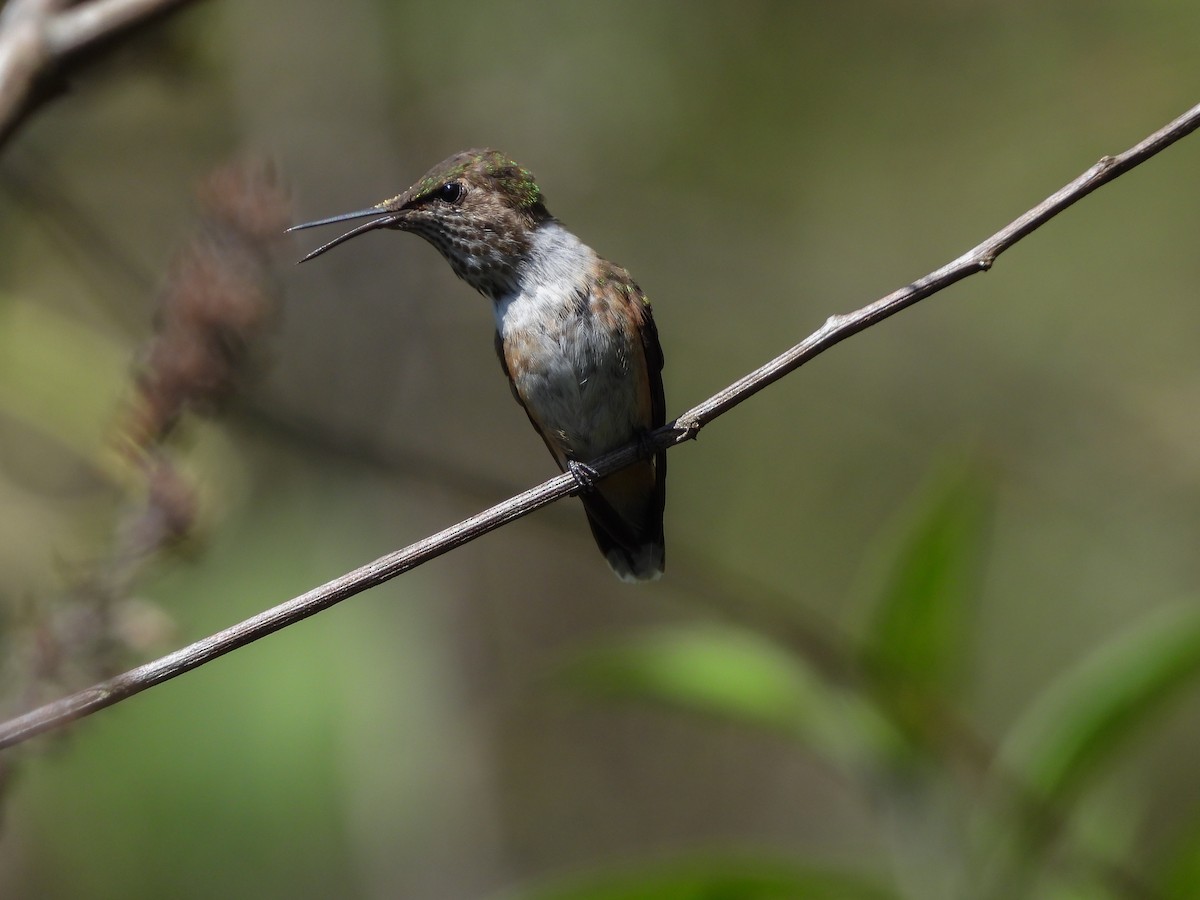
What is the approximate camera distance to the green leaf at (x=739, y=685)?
2.51 meters

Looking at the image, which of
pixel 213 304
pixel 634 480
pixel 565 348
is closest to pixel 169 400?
pixel 213 304

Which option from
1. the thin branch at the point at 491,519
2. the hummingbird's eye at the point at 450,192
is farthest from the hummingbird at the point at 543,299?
the thin branch at the point at 491,519

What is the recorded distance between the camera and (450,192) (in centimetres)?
342

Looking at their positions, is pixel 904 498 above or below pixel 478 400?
below

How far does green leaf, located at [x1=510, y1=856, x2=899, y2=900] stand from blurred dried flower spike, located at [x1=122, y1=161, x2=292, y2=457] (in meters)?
1.14

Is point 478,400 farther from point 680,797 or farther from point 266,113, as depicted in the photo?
point 680,797

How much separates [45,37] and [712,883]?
189 cm

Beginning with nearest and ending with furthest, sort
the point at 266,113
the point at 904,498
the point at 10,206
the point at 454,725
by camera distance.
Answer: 1. the point at 10,206
2. the point at 454,725
3. the point at 266,113
4. the point at 904,498

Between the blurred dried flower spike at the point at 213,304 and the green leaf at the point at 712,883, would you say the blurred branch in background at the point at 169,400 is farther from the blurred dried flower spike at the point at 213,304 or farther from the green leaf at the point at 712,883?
the green leaf at the point at 712,883

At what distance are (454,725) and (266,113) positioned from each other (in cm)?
276

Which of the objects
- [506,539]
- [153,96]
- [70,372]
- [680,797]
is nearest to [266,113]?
[153,96]

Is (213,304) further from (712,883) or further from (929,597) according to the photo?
(929,597)

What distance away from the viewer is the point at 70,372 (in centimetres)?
395

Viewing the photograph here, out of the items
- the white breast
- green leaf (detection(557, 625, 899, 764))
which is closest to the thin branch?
green leaf (detection(557, 625, 899, 764))
